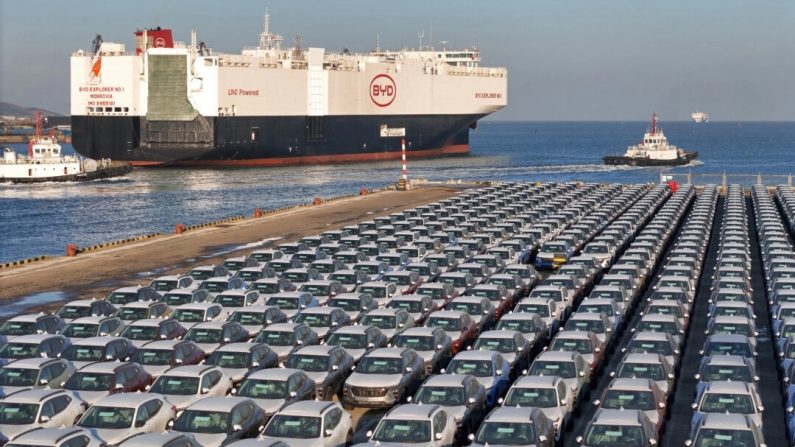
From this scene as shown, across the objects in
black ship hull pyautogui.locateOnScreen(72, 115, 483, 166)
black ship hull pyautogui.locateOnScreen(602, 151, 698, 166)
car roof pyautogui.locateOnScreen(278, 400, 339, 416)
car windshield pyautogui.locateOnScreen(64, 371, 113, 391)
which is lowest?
black ship hull pyautogui.locateOnScreen(602, 151, 698, 166)

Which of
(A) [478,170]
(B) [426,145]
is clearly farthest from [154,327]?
(B) [426,145]

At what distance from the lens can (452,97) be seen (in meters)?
157

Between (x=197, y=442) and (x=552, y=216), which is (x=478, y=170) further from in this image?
(x=197, y=442)

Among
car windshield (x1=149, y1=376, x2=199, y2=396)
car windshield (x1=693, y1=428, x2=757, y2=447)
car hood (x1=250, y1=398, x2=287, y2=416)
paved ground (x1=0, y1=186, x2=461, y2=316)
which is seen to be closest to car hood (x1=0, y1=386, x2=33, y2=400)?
car windshield (x1=149, y1=376, x2=199, y2=396)

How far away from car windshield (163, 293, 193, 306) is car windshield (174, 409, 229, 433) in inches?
475

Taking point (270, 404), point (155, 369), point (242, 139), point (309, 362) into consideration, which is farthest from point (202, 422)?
point (242, 139)

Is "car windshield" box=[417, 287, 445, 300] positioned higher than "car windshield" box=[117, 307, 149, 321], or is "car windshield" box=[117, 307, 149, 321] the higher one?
"car windshield" box=[417, 287, 445, 300]

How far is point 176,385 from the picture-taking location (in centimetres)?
1919

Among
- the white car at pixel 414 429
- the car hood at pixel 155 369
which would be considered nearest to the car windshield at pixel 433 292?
the car hood at pixel 155 369

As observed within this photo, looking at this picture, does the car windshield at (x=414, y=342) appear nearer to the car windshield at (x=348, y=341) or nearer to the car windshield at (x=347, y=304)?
the car windshield at (x=348, y=341)

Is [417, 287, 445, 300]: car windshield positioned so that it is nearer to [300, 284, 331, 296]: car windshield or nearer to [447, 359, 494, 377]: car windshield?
[300, 284, 331, 296]: car windshield

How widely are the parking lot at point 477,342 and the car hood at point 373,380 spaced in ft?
0.11

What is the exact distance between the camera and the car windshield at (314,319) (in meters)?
25.4

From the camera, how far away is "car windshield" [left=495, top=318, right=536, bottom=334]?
80.2 feet
